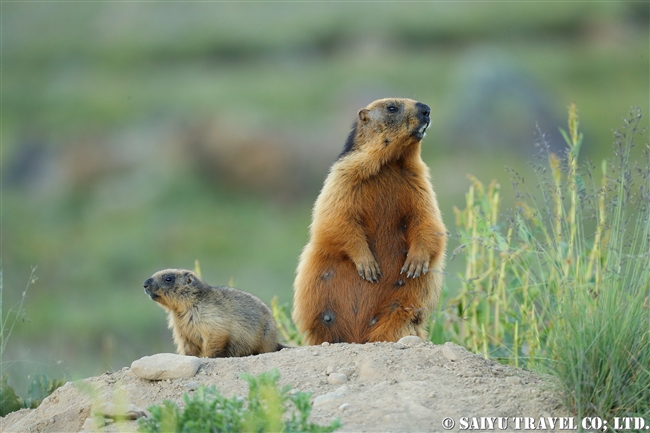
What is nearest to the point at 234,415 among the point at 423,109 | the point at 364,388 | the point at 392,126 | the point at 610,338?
the point at 364,388

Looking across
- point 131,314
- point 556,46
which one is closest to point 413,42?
point 556,46

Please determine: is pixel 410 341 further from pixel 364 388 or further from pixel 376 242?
pixel 376 242

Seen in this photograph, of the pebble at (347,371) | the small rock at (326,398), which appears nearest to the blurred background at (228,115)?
the pebble at (347,371)

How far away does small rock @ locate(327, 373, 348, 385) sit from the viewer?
577cm

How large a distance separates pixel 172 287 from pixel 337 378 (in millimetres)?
2308

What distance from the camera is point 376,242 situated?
24.6 ft

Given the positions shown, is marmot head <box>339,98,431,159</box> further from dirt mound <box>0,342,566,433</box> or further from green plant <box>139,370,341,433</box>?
green plant <box>139,370,341,433</box>

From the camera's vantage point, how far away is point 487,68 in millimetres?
27641

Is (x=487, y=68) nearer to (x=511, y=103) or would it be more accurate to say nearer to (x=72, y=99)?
(x=511, y=103)

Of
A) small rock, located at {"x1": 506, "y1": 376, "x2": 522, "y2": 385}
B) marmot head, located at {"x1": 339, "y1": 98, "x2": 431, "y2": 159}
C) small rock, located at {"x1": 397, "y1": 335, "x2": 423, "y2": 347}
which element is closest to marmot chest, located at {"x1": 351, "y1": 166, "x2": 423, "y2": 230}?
marmot head, located at {"x1": 339, "y1": 98, "x2": 431, "y2": 159}

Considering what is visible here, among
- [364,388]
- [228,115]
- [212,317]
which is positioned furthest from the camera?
[228,115]

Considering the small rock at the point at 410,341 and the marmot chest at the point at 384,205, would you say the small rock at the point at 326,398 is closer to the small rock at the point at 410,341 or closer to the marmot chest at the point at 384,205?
the small rock at the point at 410,341

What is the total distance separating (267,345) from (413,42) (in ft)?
93.3

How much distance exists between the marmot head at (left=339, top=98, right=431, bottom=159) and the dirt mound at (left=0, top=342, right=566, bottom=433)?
6.02 feet
